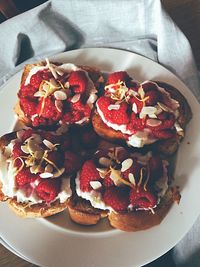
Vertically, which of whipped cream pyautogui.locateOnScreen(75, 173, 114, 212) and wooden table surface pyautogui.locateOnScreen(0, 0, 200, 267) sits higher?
whipped cream pyautogui.locateOnScreen(75, 173, 114, 212)

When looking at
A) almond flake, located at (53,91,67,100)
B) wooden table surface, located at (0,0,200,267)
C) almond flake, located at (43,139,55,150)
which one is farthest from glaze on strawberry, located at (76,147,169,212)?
wooden table surface, located at (0,0,200,267)

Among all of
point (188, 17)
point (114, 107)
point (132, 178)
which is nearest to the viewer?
point (132, 178)

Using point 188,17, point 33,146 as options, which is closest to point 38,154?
point 33,146

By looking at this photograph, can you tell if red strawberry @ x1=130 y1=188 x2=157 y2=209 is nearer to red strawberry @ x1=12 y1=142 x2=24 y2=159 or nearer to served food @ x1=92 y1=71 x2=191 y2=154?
served food @ x1=92 y1=71 x2=191 y2=154

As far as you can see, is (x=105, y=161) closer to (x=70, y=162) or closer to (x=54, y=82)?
(x=70, y=162)

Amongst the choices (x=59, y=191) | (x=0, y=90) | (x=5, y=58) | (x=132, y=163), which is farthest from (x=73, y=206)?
(x=5, y=58)

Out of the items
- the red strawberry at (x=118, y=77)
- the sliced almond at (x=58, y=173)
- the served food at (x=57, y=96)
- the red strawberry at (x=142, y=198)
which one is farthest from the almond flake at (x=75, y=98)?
the red strawberry at (x=142, y=198)

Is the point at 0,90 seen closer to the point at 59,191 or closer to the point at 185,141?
the point at 59,191
